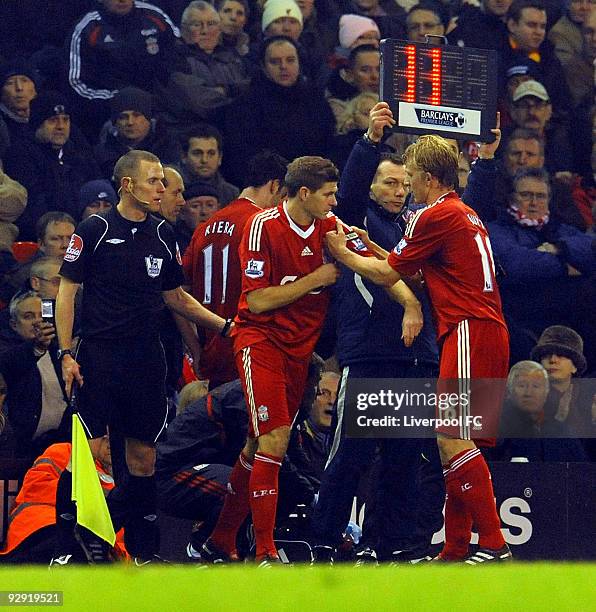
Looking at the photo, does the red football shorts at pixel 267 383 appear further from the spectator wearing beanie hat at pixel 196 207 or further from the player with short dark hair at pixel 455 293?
the spectator wearing beanie hat at pixel 196 207

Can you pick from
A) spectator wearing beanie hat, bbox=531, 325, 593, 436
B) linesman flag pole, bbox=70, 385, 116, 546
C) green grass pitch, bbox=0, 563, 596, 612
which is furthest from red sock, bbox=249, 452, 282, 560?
spectator wearing beanie hat, bbox=531, 325, 593, 436

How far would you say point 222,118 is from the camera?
1149 centimetres

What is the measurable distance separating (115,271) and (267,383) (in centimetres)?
115

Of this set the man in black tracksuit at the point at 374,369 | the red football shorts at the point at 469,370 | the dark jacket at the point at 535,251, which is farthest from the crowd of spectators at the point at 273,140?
the red football shorts at the point at 469,370

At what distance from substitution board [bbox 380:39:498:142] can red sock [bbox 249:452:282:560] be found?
6.44 ft

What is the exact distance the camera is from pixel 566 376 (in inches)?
399

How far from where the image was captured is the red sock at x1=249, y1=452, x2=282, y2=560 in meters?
7.96

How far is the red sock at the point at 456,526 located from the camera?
7898 mm

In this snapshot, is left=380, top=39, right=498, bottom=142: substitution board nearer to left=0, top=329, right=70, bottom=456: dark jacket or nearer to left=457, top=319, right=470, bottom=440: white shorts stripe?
left=457, top=319, right=470, bottom=440: white shorts stripe

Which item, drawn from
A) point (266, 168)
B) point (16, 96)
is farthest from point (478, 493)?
point (16, 96)

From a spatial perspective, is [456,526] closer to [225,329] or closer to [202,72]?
[225,329]

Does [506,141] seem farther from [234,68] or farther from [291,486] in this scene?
[291,486]

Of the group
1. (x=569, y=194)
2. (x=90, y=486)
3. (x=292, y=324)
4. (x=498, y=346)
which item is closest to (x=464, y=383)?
(x=498, y=346)

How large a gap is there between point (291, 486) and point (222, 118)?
3704mm
